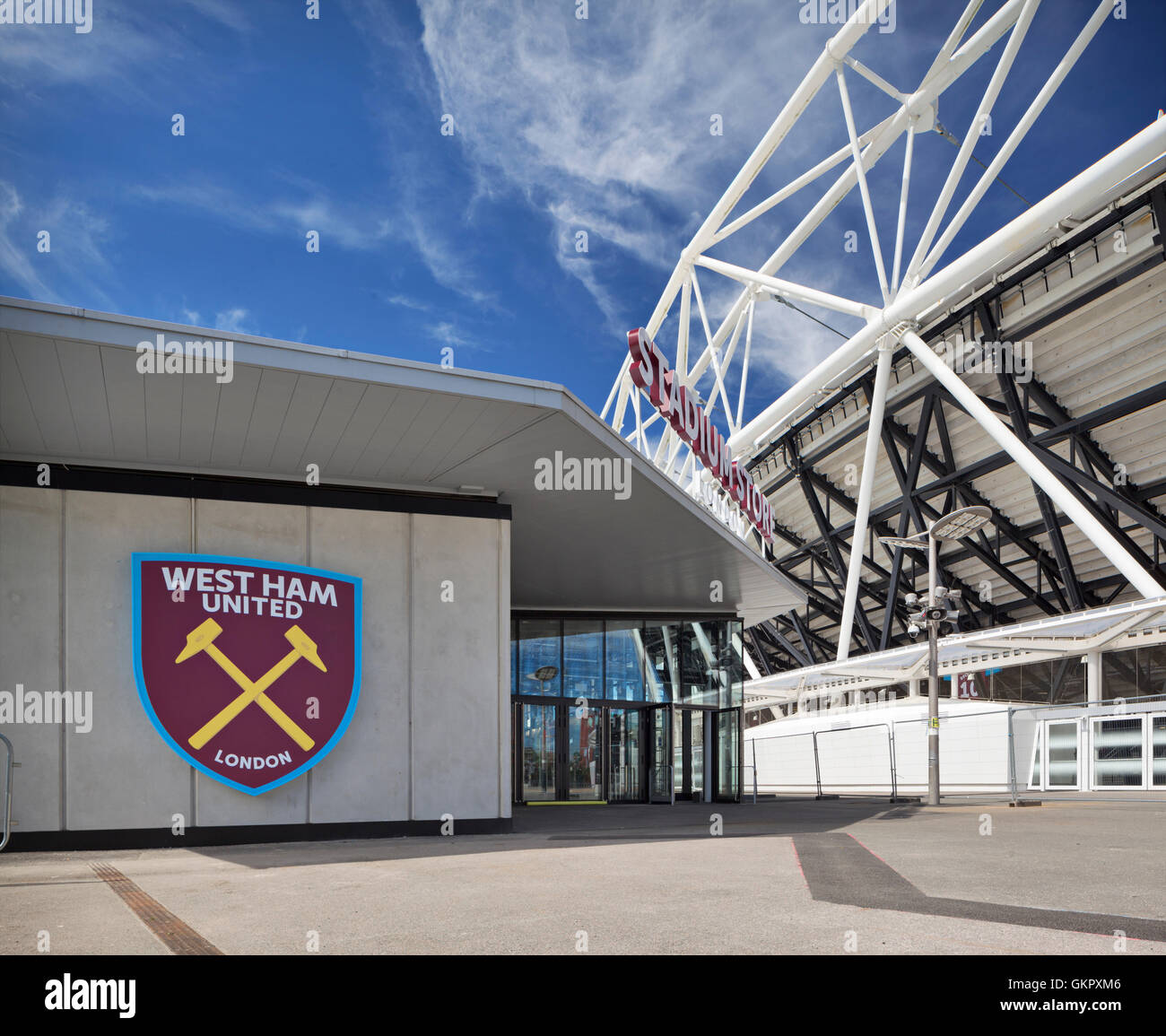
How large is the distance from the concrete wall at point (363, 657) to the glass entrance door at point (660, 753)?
10527 mm

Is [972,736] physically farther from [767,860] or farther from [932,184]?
[932,184]

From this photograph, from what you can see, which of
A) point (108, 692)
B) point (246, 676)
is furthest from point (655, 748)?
point (108, 692)

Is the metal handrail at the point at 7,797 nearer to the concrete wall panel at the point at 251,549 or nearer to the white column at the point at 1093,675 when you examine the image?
the concrete wall panel at the point at 251,549

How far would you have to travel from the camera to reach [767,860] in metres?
9.38

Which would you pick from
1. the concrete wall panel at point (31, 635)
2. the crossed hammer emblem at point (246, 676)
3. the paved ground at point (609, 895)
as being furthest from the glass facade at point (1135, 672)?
the concrete wall panel at point (31, 635)

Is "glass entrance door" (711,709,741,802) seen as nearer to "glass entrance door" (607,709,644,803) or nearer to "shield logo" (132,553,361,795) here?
"glass entrance door" (607,709,644,803)

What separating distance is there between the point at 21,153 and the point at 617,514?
9.42m

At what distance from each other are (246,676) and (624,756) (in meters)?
13.4

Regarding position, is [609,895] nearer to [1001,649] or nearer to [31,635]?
[31,635]

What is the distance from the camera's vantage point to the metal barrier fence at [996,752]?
24.8 metres

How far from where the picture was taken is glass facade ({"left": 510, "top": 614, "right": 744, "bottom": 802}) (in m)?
22.9

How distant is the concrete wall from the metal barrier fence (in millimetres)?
13043
